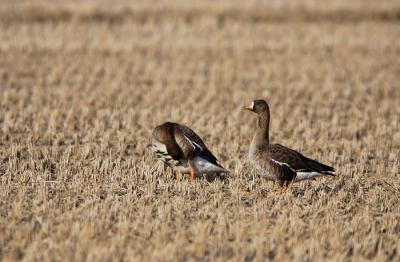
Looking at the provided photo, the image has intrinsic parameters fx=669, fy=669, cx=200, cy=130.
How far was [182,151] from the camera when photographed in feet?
30.6

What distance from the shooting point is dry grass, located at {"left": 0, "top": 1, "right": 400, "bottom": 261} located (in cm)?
739

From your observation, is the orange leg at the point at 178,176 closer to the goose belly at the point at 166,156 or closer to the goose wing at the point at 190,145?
the goose belly at the point at 166,156

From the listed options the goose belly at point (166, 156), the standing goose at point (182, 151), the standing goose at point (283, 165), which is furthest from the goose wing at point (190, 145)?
the standing goose at point (283, 165)

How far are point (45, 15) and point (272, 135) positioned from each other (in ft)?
56.9

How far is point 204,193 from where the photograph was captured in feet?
29.3

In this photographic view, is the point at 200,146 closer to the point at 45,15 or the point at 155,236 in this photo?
the point at 155,236

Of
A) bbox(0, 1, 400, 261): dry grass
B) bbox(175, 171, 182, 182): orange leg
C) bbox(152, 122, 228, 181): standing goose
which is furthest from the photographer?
bbox(175, 171, 182, 182): orange leg

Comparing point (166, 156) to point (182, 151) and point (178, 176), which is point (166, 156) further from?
point (178, 176)

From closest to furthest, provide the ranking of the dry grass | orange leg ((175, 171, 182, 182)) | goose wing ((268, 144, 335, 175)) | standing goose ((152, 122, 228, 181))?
the dry grass → goose wing ((268, 144, 335, 175)) → standing goose ((152, 122, 228, 181)) → orange leg ((175, 171, 182, 182))

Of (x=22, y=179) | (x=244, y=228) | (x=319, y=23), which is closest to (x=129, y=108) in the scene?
(x=22, y=179)

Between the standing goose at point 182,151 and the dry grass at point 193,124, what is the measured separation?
275 mm

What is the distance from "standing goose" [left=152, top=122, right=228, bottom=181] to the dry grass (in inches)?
10.8

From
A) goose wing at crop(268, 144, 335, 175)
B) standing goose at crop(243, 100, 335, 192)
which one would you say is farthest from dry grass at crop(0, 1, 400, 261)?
goose wing at crop(268, 144, 335, 175)

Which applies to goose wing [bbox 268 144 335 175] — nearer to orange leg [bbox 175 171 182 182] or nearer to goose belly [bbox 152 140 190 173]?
goose belly [bbox 152 140 190 173]
